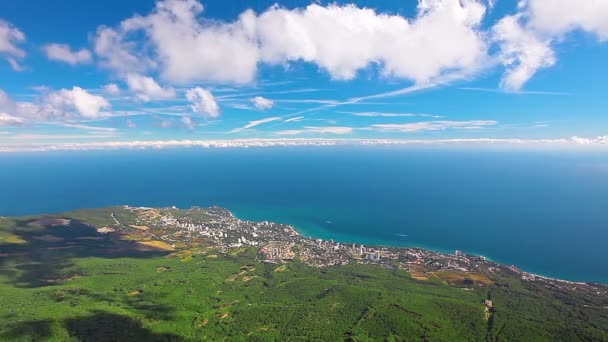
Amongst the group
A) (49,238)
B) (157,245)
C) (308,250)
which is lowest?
(308,250)

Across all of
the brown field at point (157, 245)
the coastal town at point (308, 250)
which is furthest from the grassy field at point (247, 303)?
the brown field at point (157, 245)

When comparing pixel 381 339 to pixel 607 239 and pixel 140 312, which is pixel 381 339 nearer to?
pixel 140 312

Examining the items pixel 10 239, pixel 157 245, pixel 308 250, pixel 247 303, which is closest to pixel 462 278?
pixel 308 250

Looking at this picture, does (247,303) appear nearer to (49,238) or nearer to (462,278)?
(462,278)

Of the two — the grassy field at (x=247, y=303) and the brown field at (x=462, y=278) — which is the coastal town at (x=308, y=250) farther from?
the grassy field at (x=247, y=303)

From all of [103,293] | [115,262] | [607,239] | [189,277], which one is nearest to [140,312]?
[103,293]

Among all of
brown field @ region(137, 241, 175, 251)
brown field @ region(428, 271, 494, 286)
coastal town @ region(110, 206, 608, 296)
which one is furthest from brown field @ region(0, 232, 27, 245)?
brown field @ region(428, 271, 494, 286)
